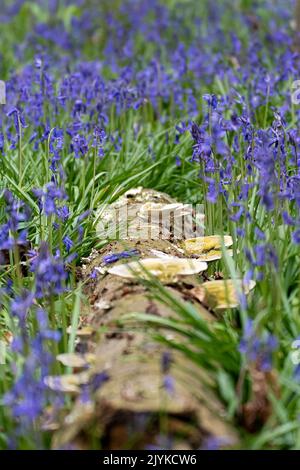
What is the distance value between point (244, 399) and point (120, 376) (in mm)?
447

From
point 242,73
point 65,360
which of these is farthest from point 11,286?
point 242,73

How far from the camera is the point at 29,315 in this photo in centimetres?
353

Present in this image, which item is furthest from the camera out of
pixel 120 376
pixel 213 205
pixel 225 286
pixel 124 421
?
pixel 213 205

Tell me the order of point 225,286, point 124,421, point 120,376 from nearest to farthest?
point 124,421 → point 120,376 → point 225,286

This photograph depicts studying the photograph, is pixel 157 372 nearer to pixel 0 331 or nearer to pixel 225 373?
pixel 225 373

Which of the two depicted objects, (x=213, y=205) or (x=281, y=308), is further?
(x=213, y=205)

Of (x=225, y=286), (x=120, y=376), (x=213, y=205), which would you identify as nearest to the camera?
(x=120, y=376)

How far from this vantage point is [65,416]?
282 centimetres

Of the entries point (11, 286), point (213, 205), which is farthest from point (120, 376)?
point (213, 205)

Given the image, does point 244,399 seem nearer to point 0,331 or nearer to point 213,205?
point 0,331

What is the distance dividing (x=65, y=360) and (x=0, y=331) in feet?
2.29

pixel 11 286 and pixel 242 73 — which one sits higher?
pixel 242 73
